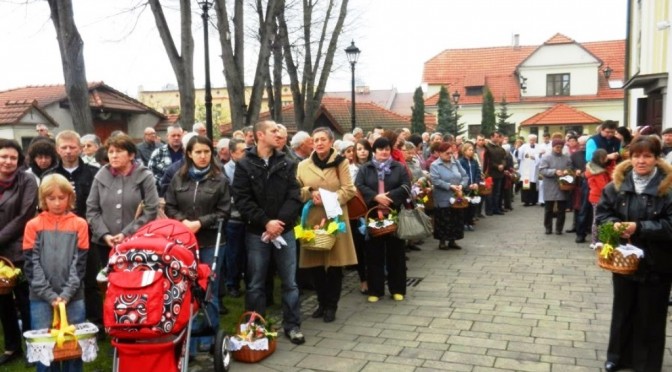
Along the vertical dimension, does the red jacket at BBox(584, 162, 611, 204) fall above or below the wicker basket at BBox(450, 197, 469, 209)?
above

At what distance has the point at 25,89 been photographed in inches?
1169

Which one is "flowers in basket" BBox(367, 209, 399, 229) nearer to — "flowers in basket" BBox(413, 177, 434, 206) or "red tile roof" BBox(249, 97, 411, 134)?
"flowers in basket" BBox(413, 177, 434, 206)

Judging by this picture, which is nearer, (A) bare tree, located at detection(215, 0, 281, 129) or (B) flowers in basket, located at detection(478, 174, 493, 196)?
(B) flowers in basket, located at detection(478, 174, 493, 196)

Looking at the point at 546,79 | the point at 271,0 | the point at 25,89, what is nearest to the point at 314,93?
the point at 271,0

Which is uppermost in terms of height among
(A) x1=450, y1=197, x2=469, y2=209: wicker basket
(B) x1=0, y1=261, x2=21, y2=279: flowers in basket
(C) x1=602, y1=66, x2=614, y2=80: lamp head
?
(C) x1=602, y1=66, x2=614, y2=80: lamp head

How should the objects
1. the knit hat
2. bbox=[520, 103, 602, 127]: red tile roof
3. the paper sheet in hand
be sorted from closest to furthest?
the paper sheet in hand → the knit hat → bbox=[520, 103, 602, 127]: red tile roof

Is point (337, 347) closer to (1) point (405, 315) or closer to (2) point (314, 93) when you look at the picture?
(1) point (405, 315)

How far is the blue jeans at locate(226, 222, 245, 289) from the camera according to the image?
738 centimetres

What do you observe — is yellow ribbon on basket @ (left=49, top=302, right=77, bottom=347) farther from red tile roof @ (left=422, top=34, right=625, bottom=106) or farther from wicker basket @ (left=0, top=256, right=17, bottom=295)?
red tile roof @ (left=422, top=34, right=625, bottom=106)

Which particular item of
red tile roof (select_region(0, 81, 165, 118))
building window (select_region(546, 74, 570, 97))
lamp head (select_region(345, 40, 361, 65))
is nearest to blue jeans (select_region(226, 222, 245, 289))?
lamp head (select_region(345, 40, 361, 65))

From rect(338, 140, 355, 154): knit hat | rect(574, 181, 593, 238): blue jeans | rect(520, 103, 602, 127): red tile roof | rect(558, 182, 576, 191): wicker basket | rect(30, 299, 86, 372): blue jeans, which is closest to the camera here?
rect(30, 299, 86, 372): blue jeans

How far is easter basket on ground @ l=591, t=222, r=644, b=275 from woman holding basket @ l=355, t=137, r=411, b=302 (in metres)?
2.81

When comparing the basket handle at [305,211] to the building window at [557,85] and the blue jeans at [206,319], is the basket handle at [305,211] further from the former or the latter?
the building window at [557,85]

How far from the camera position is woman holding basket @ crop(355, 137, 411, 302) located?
7.04m
